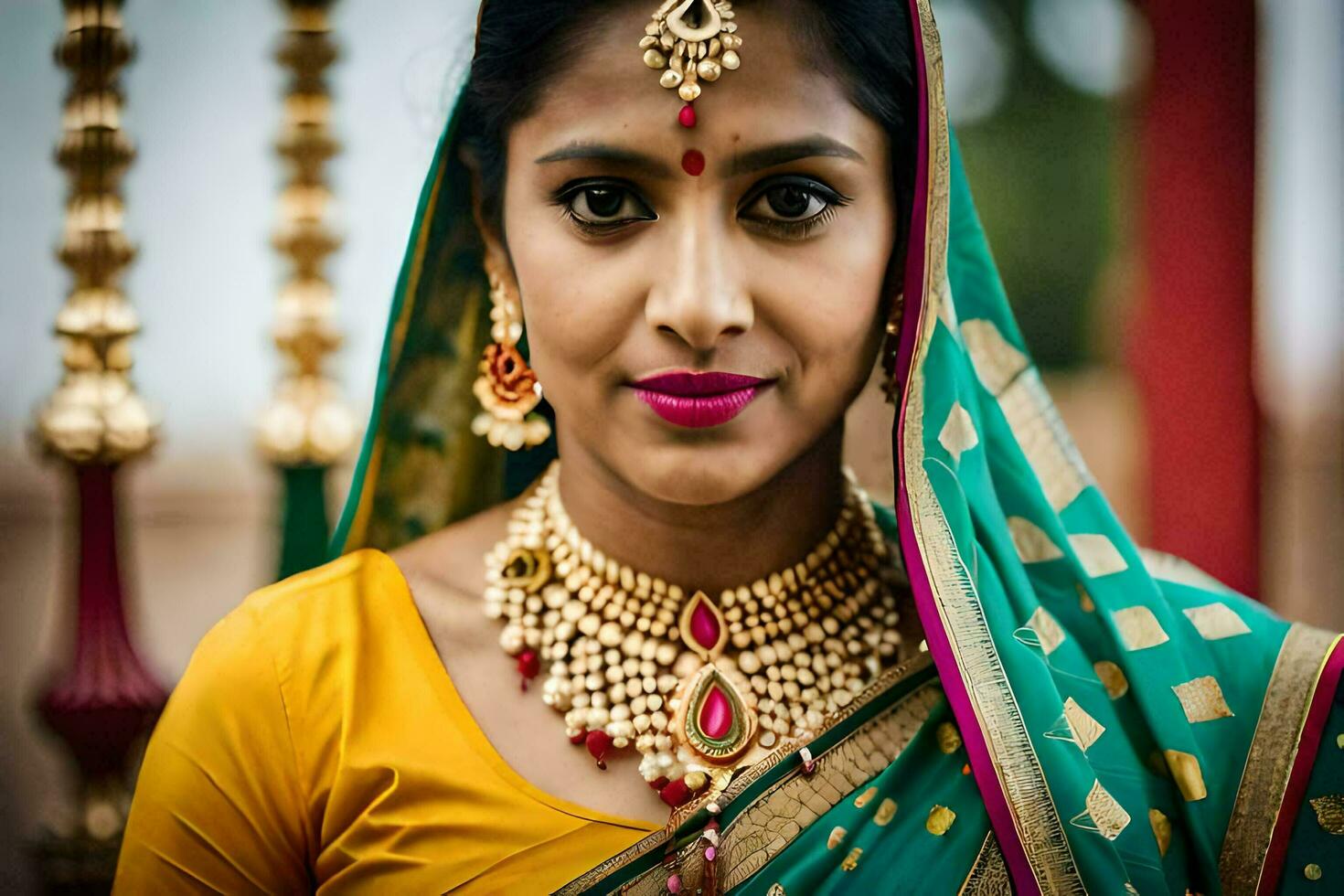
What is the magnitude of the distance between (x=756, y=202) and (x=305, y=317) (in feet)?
2.52

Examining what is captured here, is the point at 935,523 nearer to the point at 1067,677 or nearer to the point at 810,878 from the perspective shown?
the point at 1067,677

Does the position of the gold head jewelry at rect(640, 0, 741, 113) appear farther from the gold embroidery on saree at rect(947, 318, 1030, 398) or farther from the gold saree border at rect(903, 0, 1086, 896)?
the gold embroidery on saree at rect(947, 318, 1030, 398)

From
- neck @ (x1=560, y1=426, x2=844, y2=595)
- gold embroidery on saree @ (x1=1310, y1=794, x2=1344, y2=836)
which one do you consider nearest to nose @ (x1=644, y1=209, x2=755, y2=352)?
neck @ (x1=560, y1=426, x2=844, y2=595)

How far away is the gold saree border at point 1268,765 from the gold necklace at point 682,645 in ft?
1.17

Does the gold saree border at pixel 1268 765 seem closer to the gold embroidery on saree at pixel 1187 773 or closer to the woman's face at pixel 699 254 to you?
the gold embroidery on saree at pixel 1187 773

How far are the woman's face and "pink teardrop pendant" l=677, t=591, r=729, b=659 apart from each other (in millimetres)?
152

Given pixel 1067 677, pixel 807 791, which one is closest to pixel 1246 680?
pixel 1067 677

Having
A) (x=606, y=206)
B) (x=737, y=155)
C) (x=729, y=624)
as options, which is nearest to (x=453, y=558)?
(x=729, y=624)

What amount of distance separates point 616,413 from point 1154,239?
2570 mm

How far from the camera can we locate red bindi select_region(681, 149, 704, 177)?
1054mm

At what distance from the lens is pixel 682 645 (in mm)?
1217

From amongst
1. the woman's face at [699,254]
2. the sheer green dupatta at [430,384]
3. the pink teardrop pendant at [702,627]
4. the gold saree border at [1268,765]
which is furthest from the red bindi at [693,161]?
the gold saree border at [1268,765]

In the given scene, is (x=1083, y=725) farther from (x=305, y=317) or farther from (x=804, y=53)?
(x=305, y=317)

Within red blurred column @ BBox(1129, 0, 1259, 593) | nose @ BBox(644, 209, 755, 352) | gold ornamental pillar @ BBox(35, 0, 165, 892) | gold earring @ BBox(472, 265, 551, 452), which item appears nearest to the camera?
nose @ BBox(644, 209, 755, 352)
